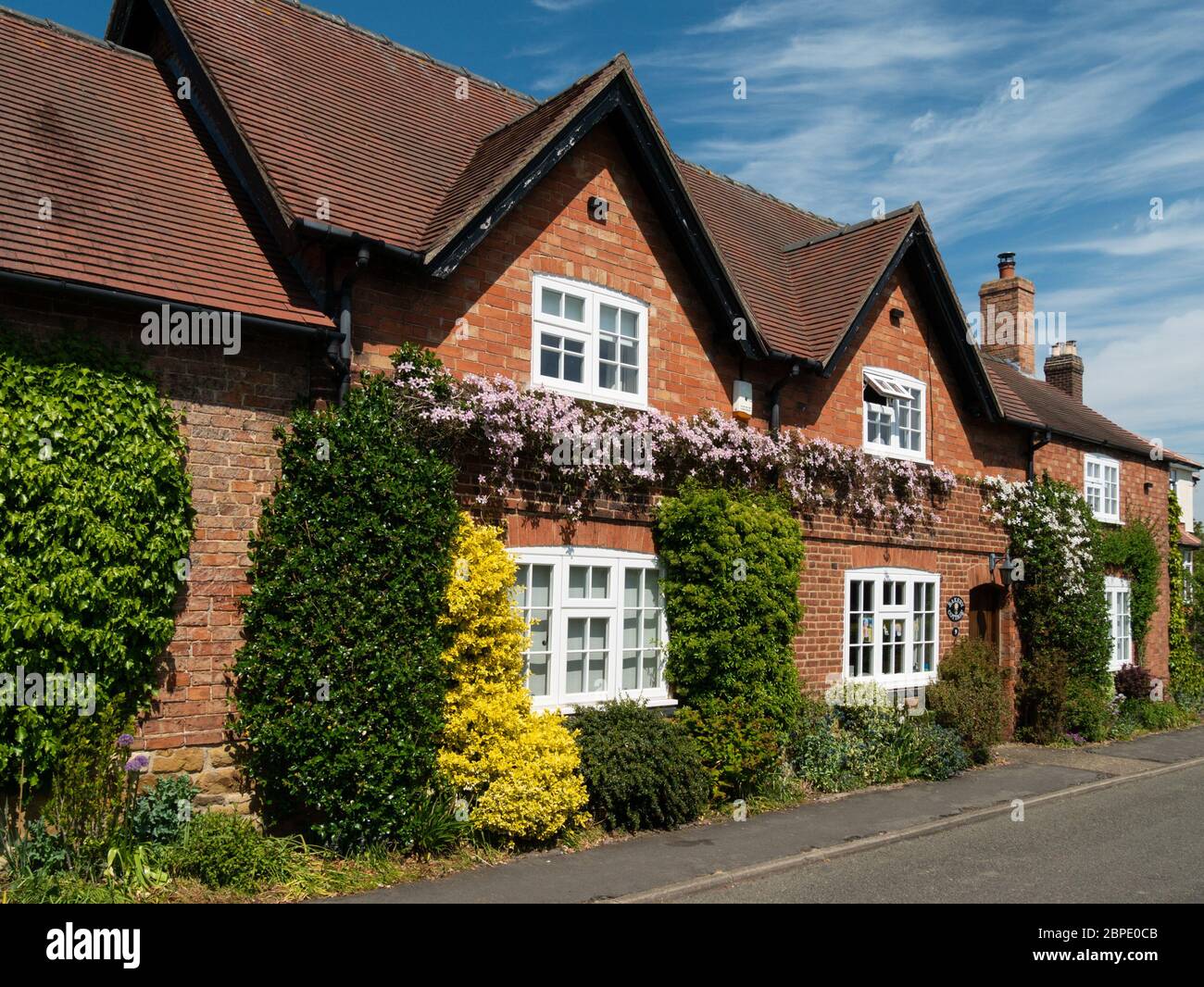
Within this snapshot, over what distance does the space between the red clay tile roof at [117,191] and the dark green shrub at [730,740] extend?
5739 mm

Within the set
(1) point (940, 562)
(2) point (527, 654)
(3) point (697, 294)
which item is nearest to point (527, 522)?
(2) point (527, 654)

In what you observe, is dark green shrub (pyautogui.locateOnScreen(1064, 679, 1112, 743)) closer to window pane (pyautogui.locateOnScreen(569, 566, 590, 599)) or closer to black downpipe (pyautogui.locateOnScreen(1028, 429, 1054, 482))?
black downpipe (pyautogui.locateOnScreen(1028, 429, 1054, 482))

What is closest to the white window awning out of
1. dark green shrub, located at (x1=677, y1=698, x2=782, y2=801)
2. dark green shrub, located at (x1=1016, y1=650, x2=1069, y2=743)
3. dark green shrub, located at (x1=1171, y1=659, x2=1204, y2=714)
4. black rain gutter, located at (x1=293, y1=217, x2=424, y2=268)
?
dark green shrub, located at (x1=1016, y1=650, x2=1069, y2=743)

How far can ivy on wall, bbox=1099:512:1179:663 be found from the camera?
20484 mm

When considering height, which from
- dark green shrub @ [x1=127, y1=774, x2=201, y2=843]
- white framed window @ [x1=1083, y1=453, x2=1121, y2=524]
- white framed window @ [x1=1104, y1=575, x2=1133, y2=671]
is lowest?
dark green shrub @ [x1=127, y1=774, x2=201, y2=843]

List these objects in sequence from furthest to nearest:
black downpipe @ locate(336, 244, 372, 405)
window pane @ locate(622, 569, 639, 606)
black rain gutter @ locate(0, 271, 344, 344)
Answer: window pane @ locate(622, 569, 639, 606) < black downpipe @ locate(336, 244, 372, 405) < black rain gutter @ locate(0, 271, 344, 344)

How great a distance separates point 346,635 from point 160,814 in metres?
1.88

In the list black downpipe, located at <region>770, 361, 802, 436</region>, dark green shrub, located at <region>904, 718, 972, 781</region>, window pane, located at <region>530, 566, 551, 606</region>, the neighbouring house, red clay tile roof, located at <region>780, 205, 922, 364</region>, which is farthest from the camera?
red clay tile roof, located at <region>780, 205, 922, 364</region>

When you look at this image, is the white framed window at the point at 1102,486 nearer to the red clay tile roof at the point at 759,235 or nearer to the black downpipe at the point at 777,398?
the red clay tile roof at the point at 759,235

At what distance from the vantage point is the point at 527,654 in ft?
33.6

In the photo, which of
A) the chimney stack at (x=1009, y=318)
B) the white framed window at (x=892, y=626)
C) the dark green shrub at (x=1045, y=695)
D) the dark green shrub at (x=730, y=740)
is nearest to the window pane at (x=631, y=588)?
the dark green shrub at (x=730, y=740)

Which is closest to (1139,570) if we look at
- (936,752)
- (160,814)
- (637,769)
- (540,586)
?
(936,752)

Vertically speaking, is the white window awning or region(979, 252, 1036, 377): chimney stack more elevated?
region(979, 252, 1036, 377): chimney stack

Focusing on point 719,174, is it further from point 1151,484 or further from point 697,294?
point 1151,484
